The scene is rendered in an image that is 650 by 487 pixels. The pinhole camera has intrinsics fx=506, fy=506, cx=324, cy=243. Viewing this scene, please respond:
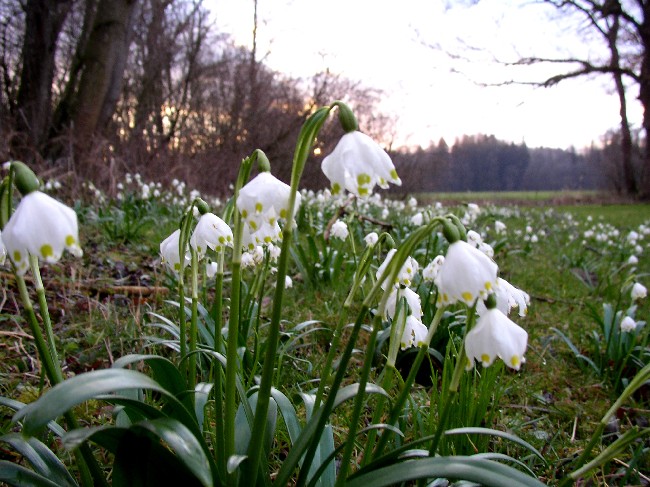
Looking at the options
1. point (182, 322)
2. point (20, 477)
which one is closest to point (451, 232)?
point (182, 322)

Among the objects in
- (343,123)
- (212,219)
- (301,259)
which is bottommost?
(301,259)

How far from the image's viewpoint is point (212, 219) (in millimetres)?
1292

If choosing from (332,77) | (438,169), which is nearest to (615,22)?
(438,169)

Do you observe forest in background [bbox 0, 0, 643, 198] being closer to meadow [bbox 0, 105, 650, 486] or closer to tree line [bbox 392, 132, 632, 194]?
tree line [bbox 392, 132, 632, 194]

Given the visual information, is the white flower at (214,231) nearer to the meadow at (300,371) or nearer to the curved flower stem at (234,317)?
the meadow at (300,371)

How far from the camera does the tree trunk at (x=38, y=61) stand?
8617 millimetres

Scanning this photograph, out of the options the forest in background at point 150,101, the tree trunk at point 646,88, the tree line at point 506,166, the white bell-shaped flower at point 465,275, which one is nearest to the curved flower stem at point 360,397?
the white bell-shaped flower at point 465,275

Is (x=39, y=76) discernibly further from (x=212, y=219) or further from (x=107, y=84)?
(x=212, y=219)

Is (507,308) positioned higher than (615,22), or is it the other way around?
(615,22)

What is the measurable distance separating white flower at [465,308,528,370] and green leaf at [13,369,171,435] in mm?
610

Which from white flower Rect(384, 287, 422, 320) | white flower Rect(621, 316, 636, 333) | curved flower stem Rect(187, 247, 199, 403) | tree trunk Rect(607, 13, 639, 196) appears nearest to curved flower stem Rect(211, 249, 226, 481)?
curved flower stem Rect(187, 247, 199, 403)

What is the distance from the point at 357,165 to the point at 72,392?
64cm

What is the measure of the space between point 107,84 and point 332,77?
24.5ft

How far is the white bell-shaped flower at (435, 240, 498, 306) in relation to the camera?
3.05 ft
